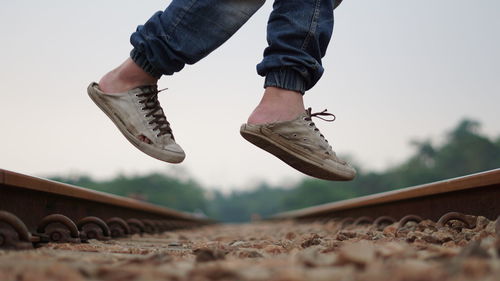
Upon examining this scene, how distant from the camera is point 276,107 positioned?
2.37 m

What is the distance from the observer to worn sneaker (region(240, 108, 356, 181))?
A: 2.36 metres

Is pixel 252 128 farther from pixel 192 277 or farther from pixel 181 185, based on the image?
pixel 181 185

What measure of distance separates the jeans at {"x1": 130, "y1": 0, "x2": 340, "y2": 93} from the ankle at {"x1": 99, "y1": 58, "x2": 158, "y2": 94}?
0.12 meters

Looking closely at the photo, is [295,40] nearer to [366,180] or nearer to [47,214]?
[47,214]

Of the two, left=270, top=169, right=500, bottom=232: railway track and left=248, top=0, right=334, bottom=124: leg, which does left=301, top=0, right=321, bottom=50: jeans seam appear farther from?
left=270, top=169, right=500, bottom=232: railway track

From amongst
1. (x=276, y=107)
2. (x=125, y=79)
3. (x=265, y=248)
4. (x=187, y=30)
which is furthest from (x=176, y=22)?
(x=265, y=248)

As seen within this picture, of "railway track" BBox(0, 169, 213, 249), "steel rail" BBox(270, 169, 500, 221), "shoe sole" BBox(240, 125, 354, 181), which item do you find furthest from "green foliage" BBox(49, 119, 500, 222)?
"shoe sole" BBox(240, 125, 354, 181)

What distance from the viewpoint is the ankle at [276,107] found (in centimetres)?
235

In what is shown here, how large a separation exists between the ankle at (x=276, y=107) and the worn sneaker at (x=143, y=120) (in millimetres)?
380

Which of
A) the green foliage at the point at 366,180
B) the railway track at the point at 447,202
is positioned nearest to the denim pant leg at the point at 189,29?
the railway track at the point at 447,202

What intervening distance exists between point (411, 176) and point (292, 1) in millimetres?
71028

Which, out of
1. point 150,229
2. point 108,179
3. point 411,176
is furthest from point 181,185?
point 150,229

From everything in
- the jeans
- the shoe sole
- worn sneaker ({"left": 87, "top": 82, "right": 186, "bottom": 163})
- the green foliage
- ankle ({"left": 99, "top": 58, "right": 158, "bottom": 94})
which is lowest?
the shoe sole

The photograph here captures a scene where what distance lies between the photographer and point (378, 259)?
3.59 feet
